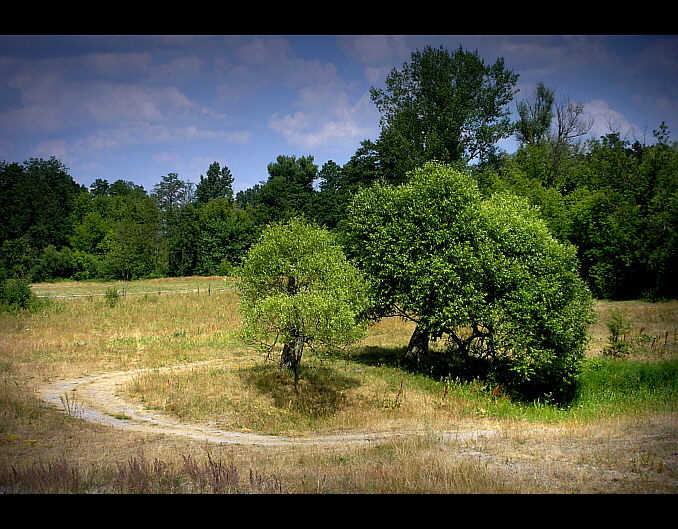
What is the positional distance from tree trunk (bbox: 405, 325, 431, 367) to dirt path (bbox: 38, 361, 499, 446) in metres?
10.1

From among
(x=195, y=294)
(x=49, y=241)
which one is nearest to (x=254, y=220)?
(x=49, y=241)

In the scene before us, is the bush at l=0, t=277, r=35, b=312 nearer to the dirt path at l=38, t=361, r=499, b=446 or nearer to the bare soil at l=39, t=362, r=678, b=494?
the bare soil at l=39, t=362, r=678, b=494

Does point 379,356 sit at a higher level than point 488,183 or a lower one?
lower

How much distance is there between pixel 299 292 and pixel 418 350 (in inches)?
386

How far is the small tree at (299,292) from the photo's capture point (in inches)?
731

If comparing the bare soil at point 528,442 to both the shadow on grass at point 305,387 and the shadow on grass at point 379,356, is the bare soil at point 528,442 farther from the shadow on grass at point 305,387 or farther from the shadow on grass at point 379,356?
the shadow on grass at point 379,356

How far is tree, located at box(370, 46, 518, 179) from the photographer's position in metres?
50.1

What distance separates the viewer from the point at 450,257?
2386 centimetres

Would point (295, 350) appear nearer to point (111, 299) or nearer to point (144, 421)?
point (144, 421)

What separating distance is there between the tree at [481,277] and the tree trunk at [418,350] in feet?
0.24

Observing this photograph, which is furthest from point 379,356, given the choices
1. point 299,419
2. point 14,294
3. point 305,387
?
point 14,294

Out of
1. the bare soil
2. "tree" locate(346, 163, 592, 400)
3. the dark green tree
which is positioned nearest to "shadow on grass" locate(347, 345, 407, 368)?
"tree" locate(346, 163, 592, 400)

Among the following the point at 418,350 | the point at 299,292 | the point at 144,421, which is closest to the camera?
the point at 144,421

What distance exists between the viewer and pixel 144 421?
16547 millimetres
